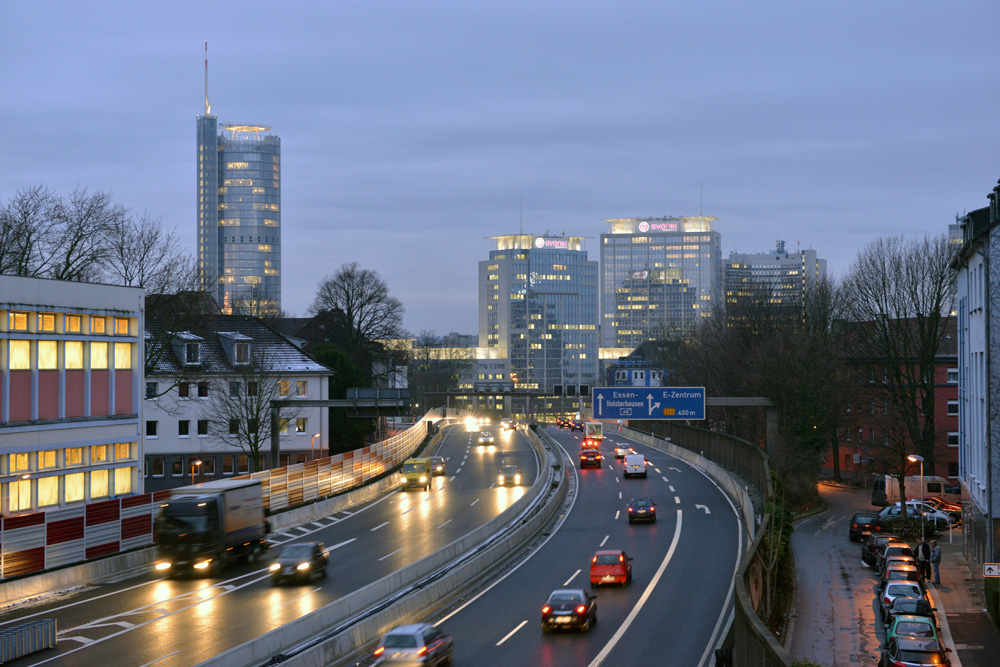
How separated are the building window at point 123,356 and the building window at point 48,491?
5.99 metres

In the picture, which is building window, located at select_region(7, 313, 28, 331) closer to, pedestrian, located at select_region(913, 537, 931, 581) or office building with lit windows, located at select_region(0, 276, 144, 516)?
office building with lit windows, located at select_region(0, 276, 144, 516)

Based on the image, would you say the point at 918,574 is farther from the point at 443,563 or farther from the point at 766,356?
the point at 766,356

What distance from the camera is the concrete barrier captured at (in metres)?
20.8

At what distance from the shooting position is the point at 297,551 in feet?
100

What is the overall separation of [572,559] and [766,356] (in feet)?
112

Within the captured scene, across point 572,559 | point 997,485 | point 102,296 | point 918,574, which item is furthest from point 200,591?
point 997,485

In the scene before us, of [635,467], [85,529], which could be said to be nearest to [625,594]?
[85,529]

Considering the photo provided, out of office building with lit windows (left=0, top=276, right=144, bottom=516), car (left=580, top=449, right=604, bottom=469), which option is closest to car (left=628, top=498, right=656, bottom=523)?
office building with lit windows (left=0, top=276, right=144, bottom=516)

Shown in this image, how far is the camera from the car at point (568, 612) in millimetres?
25797

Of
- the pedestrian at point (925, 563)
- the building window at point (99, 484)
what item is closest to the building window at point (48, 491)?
the building window at point (99, 484)

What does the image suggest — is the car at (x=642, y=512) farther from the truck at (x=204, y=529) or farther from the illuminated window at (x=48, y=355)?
the illuminated window at (x=48, y=355)

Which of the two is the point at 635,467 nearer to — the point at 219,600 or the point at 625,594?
the point at 625,594

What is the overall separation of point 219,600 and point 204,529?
421cm

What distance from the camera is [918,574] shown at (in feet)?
116
